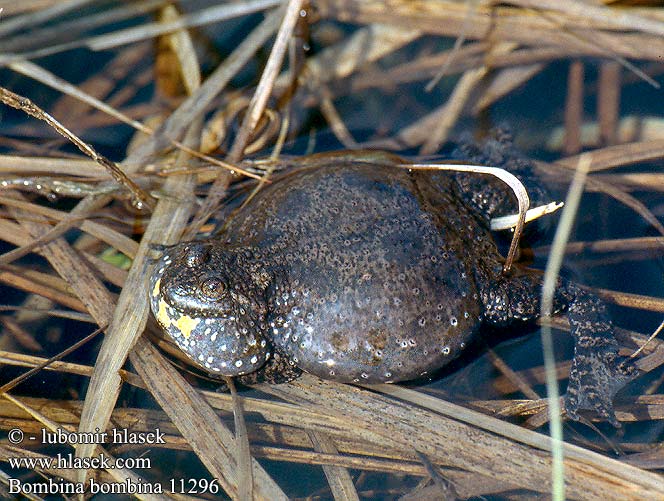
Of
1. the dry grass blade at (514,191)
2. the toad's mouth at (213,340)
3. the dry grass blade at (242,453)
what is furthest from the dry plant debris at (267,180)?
the dry grass blade at (514,191)

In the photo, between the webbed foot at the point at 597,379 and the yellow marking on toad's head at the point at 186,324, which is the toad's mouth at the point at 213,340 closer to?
the yellow marking on toad's head at the point at 186,324

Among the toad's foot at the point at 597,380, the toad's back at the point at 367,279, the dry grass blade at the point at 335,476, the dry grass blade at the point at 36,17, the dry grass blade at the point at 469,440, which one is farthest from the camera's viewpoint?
the dry grass blade at the point at 36,17

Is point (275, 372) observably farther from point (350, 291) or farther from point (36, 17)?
point (36, 17)

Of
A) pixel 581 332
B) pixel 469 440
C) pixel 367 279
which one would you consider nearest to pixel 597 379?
pixel 581 332

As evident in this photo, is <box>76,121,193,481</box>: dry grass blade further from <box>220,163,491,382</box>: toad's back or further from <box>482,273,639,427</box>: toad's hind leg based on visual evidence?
<box>482,273,639,427</box>: toad's hind leg

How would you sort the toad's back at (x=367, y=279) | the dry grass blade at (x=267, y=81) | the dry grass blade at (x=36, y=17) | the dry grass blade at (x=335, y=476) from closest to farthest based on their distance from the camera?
1. the toad's back at (x=367, y=279)
2. the dry grass blade at (x=335, y=476)
3. the dry grass blade at (x=267, y=81)
4. the dry grass blade at (x=36, y=17)

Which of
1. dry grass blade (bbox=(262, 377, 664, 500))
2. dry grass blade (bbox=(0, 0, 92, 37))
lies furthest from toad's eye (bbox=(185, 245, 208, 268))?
dry grass blade (bbox=(0, 0, 92, 37))

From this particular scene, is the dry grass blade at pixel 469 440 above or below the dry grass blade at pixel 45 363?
below

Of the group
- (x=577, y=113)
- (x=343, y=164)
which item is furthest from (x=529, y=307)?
(x=577, y=113)
